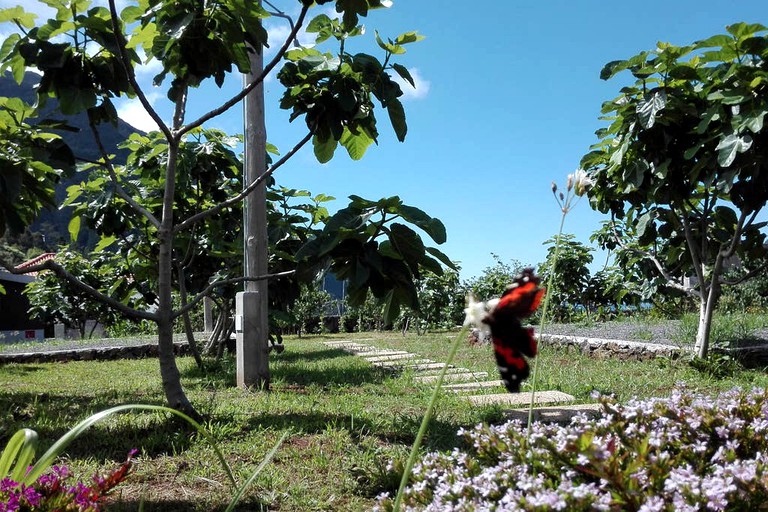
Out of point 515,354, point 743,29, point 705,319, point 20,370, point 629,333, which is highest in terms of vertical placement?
point 743,29

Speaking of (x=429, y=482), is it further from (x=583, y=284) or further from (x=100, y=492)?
(x=583, y=284)

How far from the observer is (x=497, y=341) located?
81cm

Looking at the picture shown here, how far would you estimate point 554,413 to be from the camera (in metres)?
3.55

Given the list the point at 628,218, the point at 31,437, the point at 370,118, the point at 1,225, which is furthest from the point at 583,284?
the point at 31,437

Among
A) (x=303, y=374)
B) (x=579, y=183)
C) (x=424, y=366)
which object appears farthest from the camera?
(x=424, y=366)

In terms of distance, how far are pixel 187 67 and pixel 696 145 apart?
4143 mm

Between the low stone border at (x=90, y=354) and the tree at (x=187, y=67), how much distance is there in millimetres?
6769

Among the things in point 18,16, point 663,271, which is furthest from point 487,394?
point 18,16

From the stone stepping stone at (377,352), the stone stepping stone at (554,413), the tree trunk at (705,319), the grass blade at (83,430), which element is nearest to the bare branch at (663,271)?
the tree trunk at (705,319)

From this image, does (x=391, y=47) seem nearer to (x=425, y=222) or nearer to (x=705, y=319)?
(x=425, y=222)

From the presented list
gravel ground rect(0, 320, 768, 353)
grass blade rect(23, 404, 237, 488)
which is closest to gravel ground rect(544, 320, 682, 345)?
gravel ground rect(0, 320, 768, 353)

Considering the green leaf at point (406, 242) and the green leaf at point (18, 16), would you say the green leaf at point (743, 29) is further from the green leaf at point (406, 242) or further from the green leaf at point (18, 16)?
the green leaf at point (18, 16)

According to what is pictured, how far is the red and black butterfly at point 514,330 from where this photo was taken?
787 millimetres

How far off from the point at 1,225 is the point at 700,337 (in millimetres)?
5899
